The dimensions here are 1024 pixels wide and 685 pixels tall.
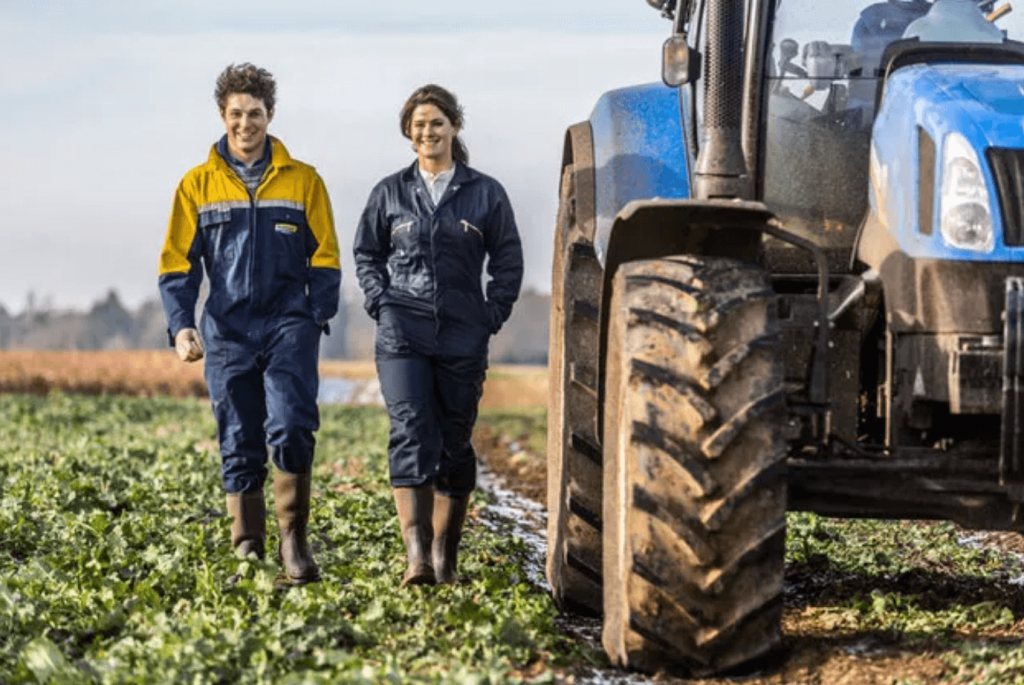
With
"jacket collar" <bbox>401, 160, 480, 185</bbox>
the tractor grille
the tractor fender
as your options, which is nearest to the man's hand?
"jacket collar" <bbox>401, 160, 480, 185</bbox>

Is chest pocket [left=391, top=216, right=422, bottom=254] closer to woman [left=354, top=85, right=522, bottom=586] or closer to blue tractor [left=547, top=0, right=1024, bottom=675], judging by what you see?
woman [left=354, top=85, right=522, bottom=586]

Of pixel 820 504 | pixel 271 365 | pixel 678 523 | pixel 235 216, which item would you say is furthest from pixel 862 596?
pixel 235 216

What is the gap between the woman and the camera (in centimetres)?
718

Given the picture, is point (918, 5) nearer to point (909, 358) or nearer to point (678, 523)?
point (909, 358)

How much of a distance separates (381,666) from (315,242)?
285cm

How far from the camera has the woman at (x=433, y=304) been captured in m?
7.18

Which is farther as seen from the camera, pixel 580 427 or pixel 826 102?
pixel 580 427

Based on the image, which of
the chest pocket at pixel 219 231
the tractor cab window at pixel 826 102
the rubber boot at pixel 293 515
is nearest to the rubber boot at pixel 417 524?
the rubber boot at pixel 293 515

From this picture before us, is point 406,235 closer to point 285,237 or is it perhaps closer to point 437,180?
point 437,180

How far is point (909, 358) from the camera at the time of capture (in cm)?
570

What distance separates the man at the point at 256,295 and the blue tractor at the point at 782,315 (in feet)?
3.98

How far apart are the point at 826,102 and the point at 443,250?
5.92 feet

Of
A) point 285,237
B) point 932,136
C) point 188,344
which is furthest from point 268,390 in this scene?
point 932,136

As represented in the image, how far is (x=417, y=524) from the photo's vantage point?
715 centimetres
